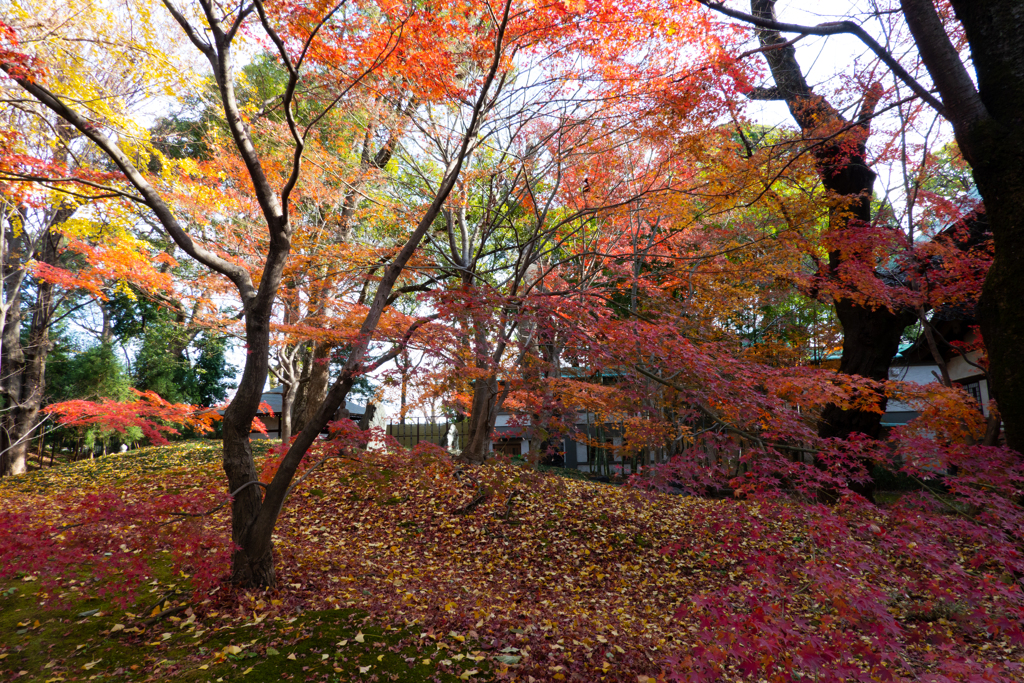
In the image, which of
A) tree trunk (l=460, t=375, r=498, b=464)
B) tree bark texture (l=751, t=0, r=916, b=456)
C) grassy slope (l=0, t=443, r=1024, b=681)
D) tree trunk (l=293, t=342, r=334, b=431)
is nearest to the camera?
grassy slope (l=0, t=443, r=1024, b=681)

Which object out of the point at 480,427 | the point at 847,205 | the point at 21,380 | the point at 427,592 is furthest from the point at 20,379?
the point at 847,205

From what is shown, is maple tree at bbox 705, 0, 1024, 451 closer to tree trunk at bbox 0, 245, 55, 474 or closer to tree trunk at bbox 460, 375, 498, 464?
tree trunk at bbox 460, 375, 498, 464

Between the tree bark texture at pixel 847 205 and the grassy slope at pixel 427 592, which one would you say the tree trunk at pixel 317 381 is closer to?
the grassy slope at pixel 427 592

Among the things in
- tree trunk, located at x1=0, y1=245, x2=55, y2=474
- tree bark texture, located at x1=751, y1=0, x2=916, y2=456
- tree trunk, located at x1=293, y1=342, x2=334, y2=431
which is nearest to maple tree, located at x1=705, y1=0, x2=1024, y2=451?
tree bark texture, located at x1=751, y1=0, x2=916, y2=456

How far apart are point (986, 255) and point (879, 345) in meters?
1.92

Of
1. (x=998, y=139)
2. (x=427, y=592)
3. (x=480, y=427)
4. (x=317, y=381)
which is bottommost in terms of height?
(x=427, y=592)

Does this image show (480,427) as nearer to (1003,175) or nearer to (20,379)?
(1003,175)

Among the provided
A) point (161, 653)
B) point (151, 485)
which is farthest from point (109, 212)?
point (161, 653)

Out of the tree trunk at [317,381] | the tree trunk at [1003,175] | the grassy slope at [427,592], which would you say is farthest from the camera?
the tree trunk at [317,381]

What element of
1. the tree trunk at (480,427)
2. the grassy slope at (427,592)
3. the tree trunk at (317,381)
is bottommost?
the grassy slope at (427,592)

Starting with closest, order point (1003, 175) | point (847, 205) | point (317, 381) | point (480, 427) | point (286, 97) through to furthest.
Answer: point (1003, 175) → point (286, 97) → point (847, 205) → point (480, 427) → point (317, 381)

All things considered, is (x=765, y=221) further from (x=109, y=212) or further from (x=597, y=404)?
(x=109, y=212)

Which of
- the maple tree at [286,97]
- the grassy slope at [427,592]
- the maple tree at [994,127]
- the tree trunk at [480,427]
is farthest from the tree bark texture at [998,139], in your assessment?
the tree trunk at [480,427]

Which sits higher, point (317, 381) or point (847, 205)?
point (847, 205)
